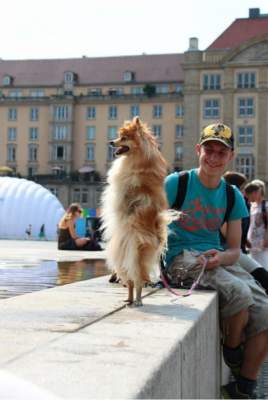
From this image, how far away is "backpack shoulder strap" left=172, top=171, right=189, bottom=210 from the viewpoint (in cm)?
512

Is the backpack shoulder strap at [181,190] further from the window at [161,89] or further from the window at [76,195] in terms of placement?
the window at [161,89]

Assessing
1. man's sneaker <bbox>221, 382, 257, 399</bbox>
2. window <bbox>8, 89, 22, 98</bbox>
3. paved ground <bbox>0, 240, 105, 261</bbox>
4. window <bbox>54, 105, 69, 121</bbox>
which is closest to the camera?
man's sneaker <bbox>221, 382, 257, 399</bbox>

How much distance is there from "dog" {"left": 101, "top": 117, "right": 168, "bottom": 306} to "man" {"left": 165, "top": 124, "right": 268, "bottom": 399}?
0.60 metres

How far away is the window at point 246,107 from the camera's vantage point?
69.6 metres

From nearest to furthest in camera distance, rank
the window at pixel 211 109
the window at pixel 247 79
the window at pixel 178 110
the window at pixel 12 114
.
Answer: the window at pixel 247 79 < the window at pixel 211 109 < the window at pixel 178 110 < the window at pixel 12 114

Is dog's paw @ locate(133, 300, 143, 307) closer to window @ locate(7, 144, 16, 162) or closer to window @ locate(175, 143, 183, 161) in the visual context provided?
window @ locate(175, 143, 183, 161)

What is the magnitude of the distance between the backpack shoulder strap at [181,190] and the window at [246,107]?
66253 mm

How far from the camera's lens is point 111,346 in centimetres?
266

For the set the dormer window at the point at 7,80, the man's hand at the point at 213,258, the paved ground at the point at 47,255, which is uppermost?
the dormer window at the point at 7,80

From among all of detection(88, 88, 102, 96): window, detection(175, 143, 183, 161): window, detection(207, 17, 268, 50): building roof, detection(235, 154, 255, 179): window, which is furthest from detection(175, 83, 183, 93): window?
detection(235, 154, 255, 179): window

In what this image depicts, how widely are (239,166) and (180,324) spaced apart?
67977 mm

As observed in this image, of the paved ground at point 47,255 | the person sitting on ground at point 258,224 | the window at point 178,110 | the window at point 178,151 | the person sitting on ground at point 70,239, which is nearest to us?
the person sitting on ground at point 258,224

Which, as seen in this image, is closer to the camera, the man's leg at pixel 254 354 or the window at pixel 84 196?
the man's leg at pixel 254 354

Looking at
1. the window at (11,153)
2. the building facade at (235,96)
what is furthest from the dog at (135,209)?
the window at (11,153)
